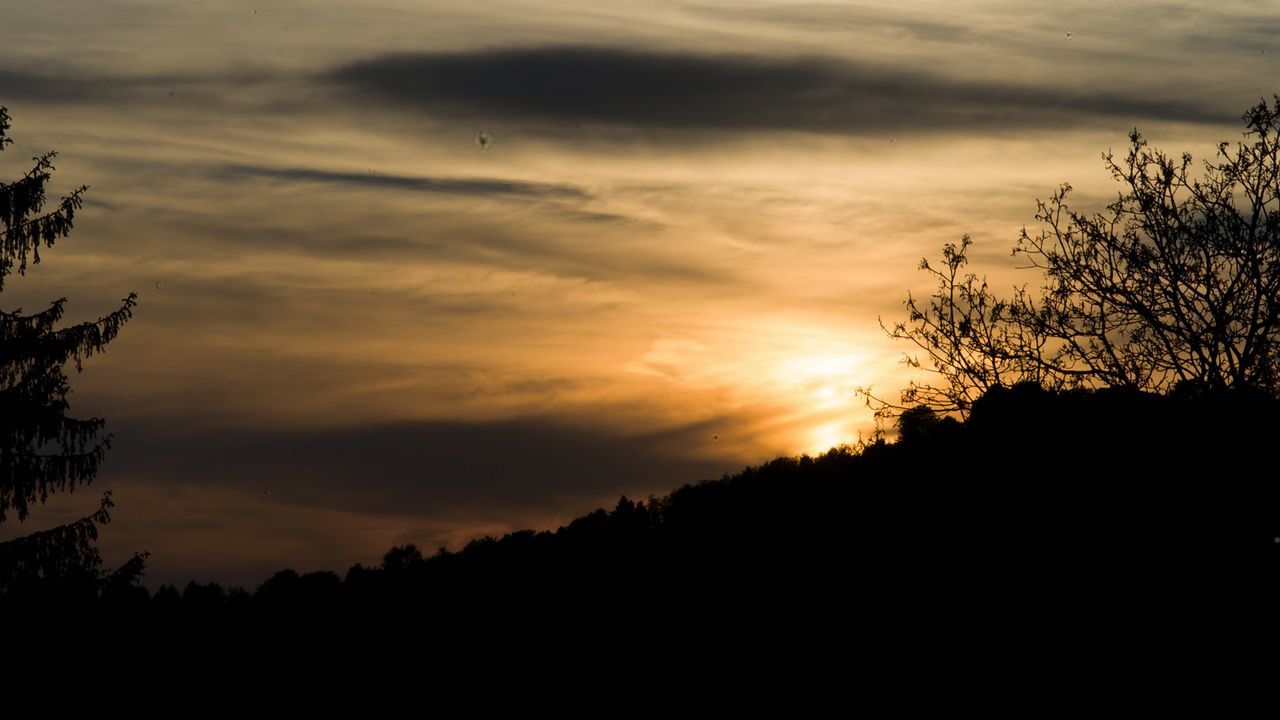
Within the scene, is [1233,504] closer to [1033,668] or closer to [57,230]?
[1033,668]

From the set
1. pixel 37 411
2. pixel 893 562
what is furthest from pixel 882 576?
pixel 37 411

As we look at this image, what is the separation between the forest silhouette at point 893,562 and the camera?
1600 cm

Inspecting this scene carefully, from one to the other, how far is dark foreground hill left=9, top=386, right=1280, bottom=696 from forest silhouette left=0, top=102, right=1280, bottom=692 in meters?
0.04

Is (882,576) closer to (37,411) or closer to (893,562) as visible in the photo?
(893,562)

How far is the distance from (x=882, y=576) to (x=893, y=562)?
A: 0.29 m

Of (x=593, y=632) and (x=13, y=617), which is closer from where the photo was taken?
(x=593, y=632)

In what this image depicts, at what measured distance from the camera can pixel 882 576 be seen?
18203mm

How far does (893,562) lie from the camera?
18.3 metres

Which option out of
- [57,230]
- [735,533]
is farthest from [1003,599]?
[57,230]

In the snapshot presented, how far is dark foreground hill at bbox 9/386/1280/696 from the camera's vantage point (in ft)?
51.1

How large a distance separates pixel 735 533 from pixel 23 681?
15.2 metres

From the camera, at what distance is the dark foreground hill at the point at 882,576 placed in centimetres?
1557

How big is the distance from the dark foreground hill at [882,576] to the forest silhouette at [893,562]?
0.14 ft

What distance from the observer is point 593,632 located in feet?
67.3
